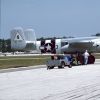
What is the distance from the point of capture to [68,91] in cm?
1781

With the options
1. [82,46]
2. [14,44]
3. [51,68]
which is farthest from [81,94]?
[14,44]

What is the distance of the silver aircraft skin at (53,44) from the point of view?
9009cm

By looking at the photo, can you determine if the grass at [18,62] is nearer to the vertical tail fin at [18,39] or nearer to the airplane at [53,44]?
the airplane at [53,44]

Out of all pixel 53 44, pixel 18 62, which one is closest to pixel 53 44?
pixel 53 44

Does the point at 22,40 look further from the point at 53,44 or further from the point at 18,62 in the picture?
the point at 18,62

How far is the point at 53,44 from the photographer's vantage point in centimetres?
8531

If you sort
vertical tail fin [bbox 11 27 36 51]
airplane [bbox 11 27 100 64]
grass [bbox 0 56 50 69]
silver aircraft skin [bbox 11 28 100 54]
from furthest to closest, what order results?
vertical tail fin [bbox 11 27 36 51]
silver aircraft skin [bbox 11 28 100 54]
airplane [bbox 11 27 100 64]
grass [bbox 0 56 50 69]

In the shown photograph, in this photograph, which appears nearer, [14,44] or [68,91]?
[68,91]

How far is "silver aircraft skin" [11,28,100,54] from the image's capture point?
90.1 m

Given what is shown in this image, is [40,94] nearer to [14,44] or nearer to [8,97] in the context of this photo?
[8,97]

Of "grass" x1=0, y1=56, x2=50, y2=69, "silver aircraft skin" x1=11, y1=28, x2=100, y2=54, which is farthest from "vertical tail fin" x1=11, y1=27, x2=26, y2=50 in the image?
"grass" x1=0, y1=56, x2=50, y2=69

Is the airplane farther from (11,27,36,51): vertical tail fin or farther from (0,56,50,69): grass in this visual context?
(0,56,50,69): grass

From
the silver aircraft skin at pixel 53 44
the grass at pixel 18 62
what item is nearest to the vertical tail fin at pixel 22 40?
the silver aircraft skin at pixel 53 44

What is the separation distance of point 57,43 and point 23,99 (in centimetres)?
8351
